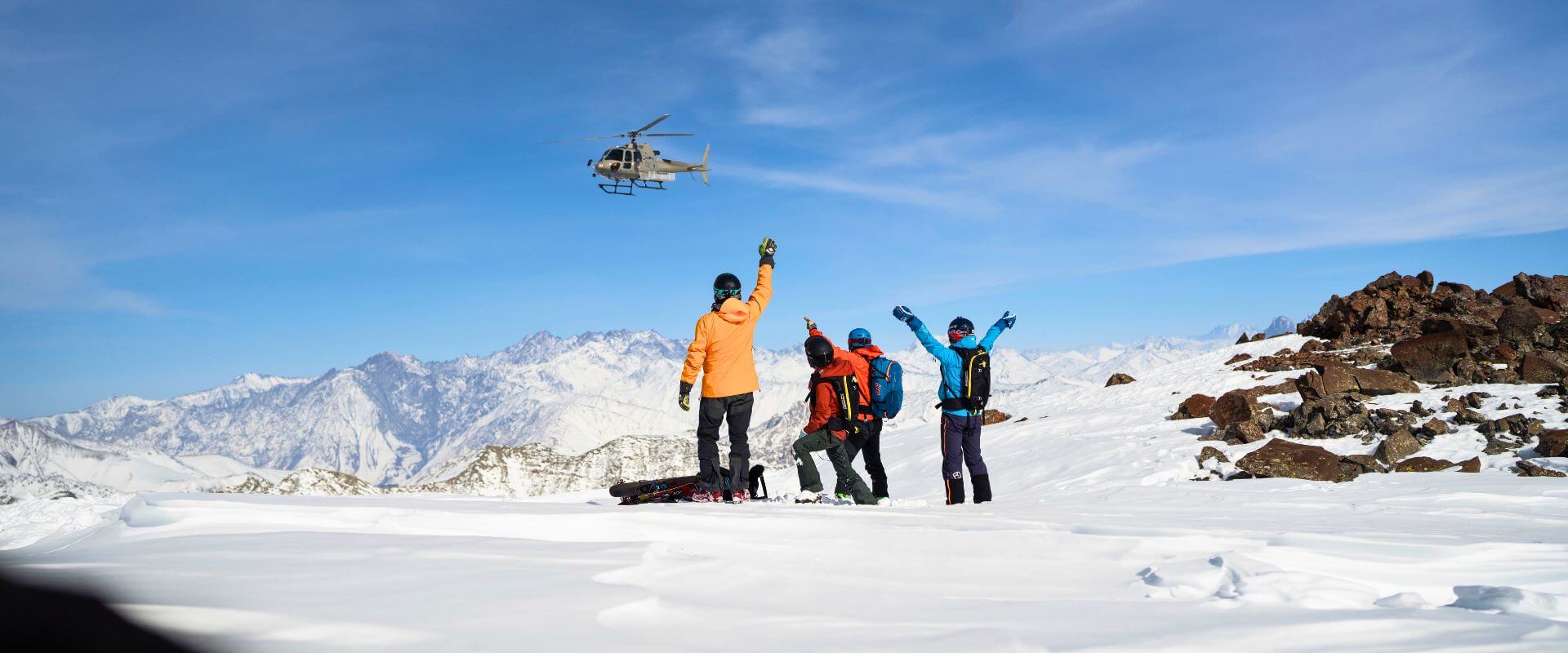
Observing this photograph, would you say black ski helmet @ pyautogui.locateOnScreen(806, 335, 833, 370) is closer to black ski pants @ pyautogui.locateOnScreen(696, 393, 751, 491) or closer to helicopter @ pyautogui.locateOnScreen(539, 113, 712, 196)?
black ski pants @ pyautogui.locateOnScreen(696, 393, 751, 491)

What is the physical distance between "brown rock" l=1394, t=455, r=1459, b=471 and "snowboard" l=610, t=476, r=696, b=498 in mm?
11015

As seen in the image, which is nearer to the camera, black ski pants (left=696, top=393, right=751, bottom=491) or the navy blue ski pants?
black ski pants (left=696, top=393, right=751, bottom=491)

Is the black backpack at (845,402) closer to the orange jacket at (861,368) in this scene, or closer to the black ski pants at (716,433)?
the orange jacket at (861,368)

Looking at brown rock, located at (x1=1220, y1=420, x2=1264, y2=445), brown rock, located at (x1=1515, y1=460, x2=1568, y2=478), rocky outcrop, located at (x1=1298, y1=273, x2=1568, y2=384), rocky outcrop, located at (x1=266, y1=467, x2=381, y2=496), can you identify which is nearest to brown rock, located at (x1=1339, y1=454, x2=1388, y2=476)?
brown rock, located at (x1=1515, y1=460, x2=1568, y2=478)

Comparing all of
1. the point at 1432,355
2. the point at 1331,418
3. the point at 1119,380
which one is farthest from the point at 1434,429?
the point at 1119,380

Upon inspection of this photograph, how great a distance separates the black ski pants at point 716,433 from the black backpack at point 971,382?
270 centimetres

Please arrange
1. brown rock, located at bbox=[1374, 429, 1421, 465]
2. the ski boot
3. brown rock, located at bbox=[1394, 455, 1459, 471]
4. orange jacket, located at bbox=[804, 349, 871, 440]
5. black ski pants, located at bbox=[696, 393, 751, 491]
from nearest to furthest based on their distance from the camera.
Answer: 1. the ski boot
2. black ski pants, located at bbox=[696, 393, 751, 491]
3. orange jacket, located at bbox=[804, 349, 871, 440]
4. brown rock, located at bbox=[1394, 455, 1459, 471]
5. brown rock, located at bbox=[1374, 429, 1421, 465]

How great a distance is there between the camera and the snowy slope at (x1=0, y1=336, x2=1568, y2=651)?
3.21m

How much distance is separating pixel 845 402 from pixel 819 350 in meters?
0.72

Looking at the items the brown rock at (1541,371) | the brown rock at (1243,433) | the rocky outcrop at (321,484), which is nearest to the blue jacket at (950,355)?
the brown rock at (1243,433)

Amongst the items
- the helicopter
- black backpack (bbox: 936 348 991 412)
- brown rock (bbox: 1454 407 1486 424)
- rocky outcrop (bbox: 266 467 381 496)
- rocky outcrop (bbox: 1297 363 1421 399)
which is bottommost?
rocky outcrop (bbox: 266 467 381 496)

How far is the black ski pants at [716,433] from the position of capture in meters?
9.93

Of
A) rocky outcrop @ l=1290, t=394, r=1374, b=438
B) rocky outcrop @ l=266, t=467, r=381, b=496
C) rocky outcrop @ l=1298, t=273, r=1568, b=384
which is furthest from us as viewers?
rocky outcrop @ l=266, t=467, r=381, b=496

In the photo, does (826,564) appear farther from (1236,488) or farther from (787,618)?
(1236,488)
